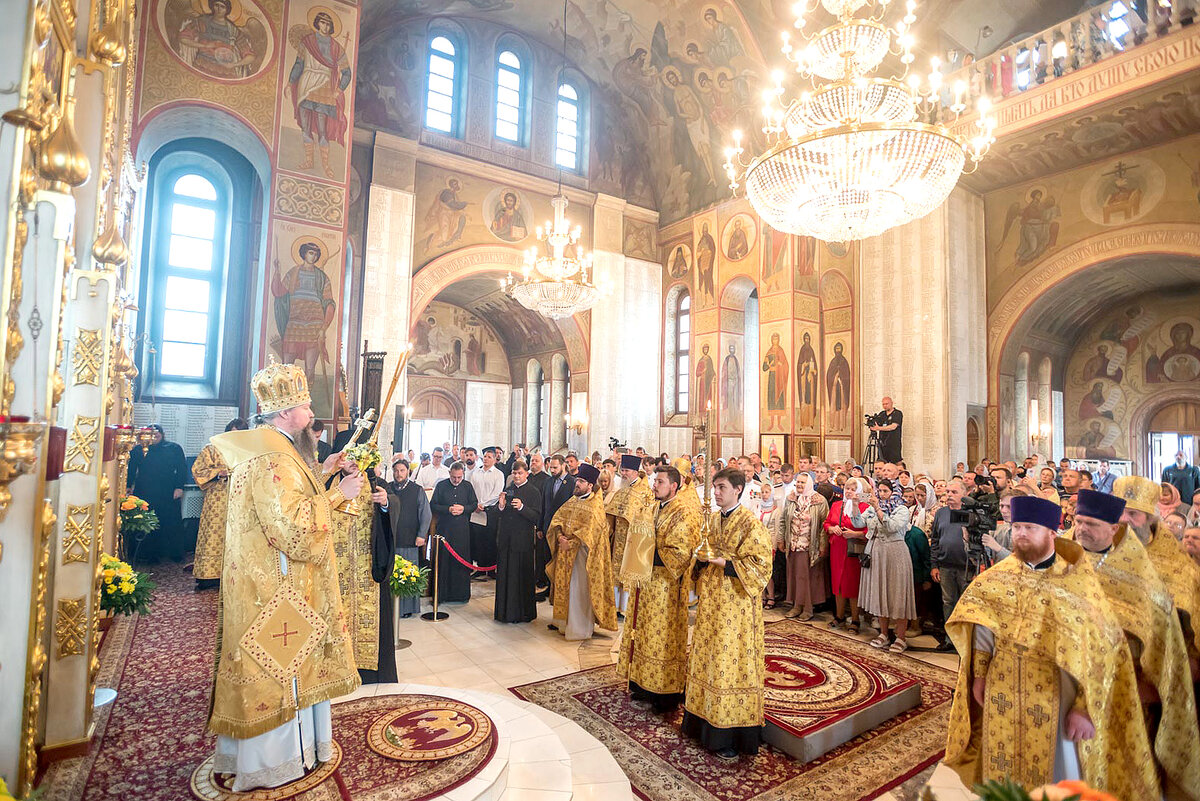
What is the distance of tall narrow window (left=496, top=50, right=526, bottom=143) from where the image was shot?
15.9 metres

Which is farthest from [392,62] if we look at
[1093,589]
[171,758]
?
[1093,589]

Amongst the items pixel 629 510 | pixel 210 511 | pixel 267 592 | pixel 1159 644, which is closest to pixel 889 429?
pixel 629 510

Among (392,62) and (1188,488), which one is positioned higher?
(392,62)

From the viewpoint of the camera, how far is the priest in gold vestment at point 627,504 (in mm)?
5059

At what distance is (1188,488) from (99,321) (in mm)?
14223

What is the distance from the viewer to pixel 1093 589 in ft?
8.64

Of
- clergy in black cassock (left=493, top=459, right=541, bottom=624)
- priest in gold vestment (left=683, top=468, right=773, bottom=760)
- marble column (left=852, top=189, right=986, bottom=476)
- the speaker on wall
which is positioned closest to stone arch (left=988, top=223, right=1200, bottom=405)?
marble column (left=852, top=189, right=986, bottom=476)

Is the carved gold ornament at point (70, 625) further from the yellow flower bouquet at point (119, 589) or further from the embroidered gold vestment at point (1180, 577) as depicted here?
the embroidered gold vestment at point (1180, 577)

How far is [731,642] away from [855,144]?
4796 mm

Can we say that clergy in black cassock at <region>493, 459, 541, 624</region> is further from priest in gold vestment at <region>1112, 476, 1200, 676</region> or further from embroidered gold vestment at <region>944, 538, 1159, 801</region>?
priest in gold vestment at <region>1112, 476, 1200, 676</region>

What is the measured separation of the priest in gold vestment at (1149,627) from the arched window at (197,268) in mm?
10891

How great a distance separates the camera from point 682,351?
17500 millimetres

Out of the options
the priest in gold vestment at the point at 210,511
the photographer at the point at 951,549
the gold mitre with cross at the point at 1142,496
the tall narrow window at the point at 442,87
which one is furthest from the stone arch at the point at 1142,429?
the priest in gold vestment at the point at 210,511

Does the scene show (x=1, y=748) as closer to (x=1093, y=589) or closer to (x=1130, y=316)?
(x=1093, y=589)
